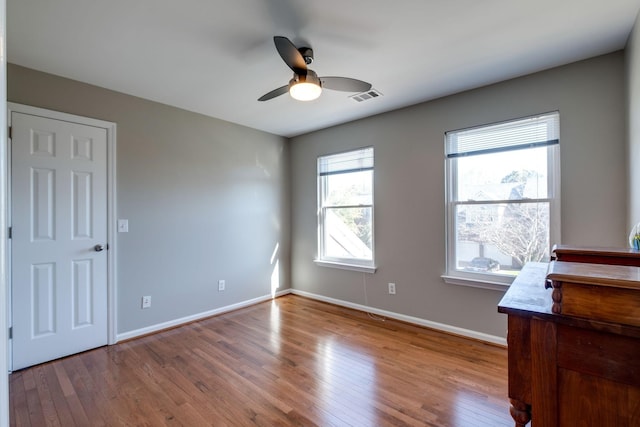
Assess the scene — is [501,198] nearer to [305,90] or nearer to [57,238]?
[305,90]

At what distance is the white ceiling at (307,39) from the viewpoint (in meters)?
1.77

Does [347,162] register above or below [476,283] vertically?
above

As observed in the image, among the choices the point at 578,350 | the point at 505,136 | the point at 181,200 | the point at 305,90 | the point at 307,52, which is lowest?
the point at 578,350

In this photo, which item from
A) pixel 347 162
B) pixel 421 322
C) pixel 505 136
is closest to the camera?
pixel 505 136

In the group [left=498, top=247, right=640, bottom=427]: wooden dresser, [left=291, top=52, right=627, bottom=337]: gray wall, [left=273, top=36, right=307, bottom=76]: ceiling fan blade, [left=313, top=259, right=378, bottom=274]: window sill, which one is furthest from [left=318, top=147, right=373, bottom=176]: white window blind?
[left=498, top=247, right=640, bottom=427]: wooden dresser

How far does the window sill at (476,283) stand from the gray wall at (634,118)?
1.01 m

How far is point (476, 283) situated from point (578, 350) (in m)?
2.15

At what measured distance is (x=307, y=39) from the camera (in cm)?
207

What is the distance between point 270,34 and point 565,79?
96.6 inches

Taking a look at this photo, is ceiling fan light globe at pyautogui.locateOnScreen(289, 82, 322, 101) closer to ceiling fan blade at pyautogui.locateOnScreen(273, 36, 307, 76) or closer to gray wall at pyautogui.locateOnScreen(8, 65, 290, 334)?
ceiling fan blade at pyautogui.locateOnScreen(273, 36, 307, 76)

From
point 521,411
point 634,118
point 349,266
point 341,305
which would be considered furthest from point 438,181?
point 521,411

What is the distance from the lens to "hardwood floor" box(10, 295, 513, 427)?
1.83 meters

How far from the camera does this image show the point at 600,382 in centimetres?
85

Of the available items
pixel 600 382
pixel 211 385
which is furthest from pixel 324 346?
pixel 600 382
